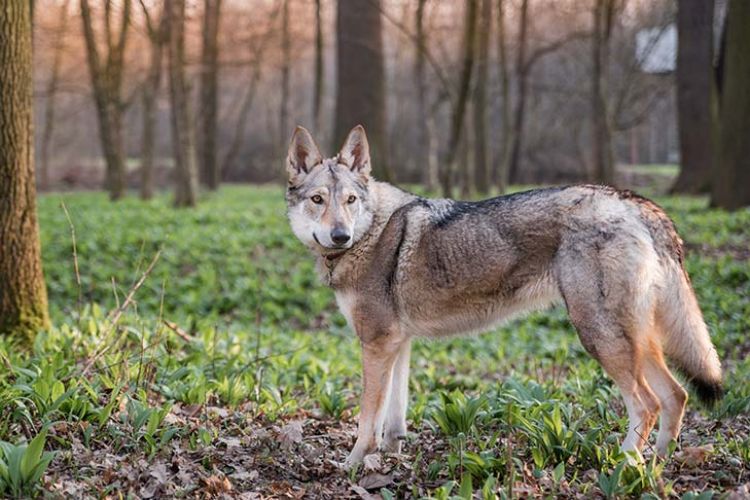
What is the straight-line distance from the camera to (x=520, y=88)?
28875 mm

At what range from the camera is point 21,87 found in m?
6.21

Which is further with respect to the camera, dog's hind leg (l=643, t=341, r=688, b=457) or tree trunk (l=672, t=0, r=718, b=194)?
tree trunk (l=672, t=0, r=718, b=194)

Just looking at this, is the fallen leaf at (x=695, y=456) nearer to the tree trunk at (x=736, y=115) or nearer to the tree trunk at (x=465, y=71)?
the tree trunk at (x=465, y=71)

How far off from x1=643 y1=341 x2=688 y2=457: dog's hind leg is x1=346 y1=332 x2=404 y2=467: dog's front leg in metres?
1.56

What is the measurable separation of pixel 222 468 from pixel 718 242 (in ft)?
32.1

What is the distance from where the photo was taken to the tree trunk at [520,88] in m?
23.6

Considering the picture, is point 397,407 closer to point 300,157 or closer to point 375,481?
point 375,481

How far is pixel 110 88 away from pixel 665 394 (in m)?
19.7

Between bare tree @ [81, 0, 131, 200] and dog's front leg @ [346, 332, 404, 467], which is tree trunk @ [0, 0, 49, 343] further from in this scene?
bare tree @ [81, 0, 131, 200]

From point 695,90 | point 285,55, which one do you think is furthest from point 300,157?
point 285,55

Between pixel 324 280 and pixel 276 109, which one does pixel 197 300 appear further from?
pixel 276 109

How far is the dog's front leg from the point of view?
15.5 ft

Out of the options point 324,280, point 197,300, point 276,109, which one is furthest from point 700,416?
point 276,109

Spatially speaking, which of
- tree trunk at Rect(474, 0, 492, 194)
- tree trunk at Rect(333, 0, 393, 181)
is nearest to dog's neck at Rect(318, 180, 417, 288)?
tree trunk at Rect(333, 0, 393, 181)
